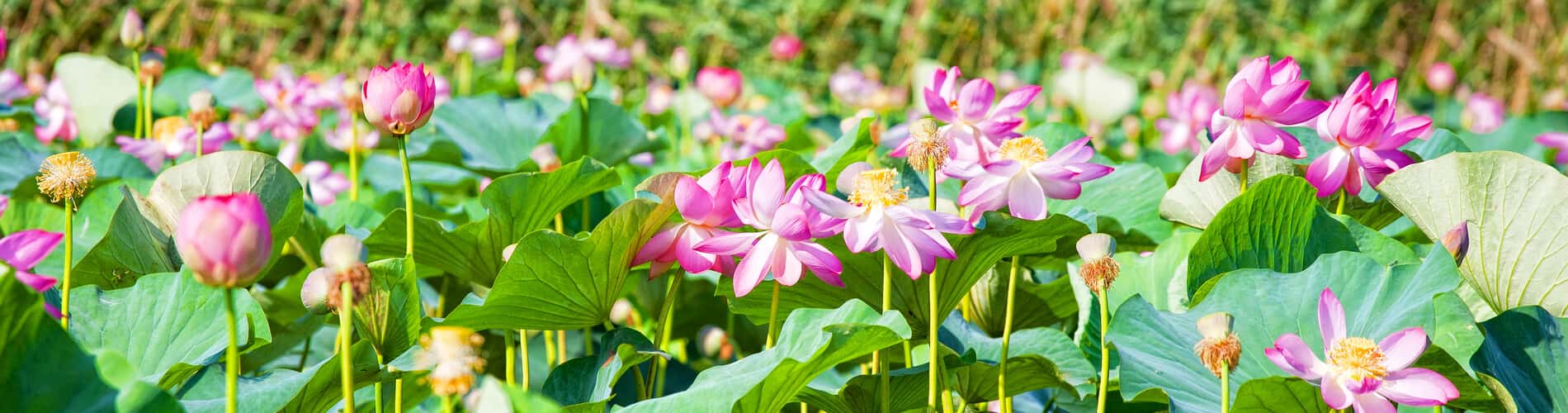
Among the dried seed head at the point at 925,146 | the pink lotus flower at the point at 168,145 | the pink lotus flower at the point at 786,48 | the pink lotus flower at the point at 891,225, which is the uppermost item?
the dried seed head at the point at 925,146

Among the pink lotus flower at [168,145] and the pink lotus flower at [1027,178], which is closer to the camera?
the pink lotus flower at [1027,178]

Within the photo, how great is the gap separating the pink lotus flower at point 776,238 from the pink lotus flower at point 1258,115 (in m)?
0.24

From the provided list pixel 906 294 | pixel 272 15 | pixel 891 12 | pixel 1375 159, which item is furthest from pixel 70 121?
pixel 891 12

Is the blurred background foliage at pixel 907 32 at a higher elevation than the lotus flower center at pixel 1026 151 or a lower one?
lower

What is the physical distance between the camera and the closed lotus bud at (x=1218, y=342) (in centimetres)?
54

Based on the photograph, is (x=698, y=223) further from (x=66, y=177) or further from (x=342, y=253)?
(x=66, y=177)

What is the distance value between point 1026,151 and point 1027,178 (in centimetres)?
2

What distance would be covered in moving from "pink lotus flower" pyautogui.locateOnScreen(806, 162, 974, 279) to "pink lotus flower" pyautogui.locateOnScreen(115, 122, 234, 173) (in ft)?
2.50

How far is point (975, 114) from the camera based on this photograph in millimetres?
798

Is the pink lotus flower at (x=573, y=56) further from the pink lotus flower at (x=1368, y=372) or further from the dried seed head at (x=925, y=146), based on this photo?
the pink lotus flower at (x=1368, y=372)

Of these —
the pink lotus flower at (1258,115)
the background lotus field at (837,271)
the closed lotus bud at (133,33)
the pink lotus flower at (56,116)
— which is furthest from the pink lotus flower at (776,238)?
the pink lotus flower at (56,116)

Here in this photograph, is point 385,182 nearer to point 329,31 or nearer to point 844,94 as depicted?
point 844,94

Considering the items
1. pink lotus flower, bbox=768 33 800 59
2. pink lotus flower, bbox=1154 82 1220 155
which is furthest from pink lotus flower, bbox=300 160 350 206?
pink lotus flower, bbox=768 33 800 59

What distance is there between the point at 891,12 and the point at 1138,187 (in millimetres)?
3026
